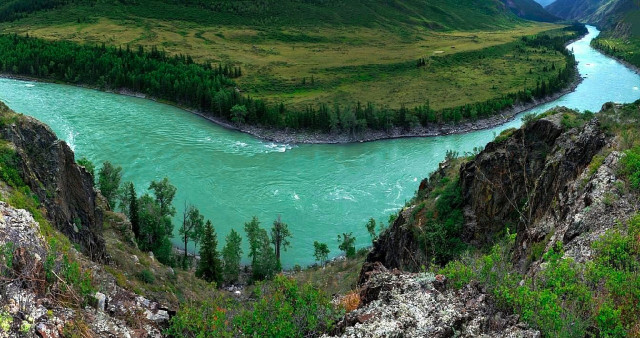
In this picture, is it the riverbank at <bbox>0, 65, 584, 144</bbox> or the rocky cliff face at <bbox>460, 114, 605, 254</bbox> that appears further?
the riverbank at <bbox>0, 65, 584, 144</bbox>

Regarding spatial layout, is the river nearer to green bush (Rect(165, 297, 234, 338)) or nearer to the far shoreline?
the far shoreline

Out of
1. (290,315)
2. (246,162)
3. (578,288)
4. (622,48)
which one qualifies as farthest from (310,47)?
(578,288)

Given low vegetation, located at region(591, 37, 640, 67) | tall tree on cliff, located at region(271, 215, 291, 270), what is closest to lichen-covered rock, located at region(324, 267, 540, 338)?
tall tree on cliff, located at region(271, 215, 291, 270)

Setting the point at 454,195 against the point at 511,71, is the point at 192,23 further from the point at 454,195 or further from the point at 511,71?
the point at 454,195

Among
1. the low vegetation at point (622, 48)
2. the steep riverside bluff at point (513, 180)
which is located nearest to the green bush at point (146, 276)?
the steep riverside bluff at point (513, 180)

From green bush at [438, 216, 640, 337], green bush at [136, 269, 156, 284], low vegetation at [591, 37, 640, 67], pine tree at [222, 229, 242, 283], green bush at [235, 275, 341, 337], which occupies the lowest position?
pine tree at [222, 229, 242, 283]

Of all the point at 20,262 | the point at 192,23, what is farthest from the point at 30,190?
the point at 192,23
